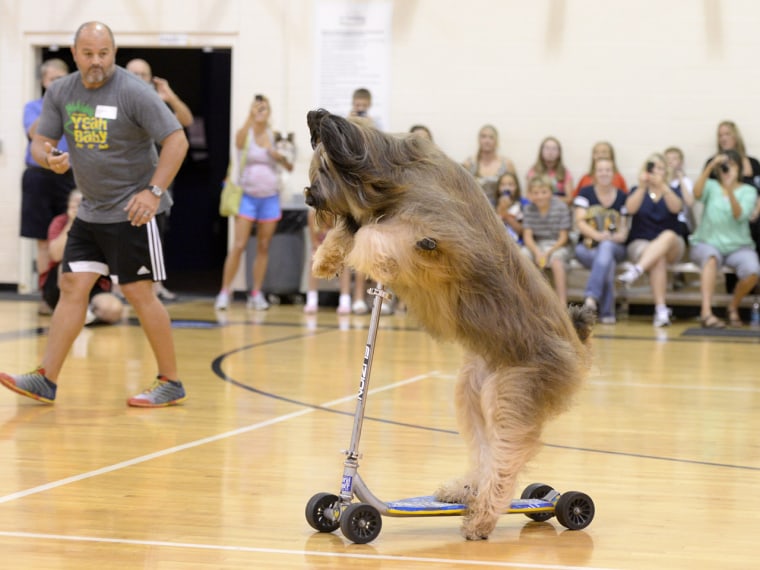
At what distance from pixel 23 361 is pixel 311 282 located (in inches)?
199

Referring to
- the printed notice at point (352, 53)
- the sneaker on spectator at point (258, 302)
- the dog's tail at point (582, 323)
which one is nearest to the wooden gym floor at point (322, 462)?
the dog's tail at point (582, 323)

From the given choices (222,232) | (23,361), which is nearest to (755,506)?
(23,361)

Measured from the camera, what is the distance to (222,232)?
20297 mm

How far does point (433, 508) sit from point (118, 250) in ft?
10.1

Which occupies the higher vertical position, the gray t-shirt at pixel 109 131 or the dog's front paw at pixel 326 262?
the gray t-shirt at pixel 109 131

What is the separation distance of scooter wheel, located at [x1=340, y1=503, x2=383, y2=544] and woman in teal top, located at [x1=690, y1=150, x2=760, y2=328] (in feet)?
29.1

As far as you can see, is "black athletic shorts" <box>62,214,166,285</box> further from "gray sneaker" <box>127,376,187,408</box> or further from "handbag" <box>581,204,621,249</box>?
"handbag" <box>581,204,621,249</box>

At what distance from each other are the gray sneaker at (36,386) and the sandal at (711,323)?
764 centimetres

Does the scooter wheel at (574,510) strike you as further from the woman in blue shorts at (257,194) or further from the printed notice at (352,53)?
the printed notice at (352,53)

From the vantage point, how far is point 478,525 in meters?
4.15

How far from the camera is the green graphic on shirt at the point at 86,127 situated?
6.56m

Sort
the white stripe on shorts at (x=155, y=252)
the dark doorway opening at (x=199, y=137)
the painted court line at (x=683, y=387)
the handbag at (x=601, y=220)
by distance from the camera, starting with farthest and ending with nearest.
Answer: the dark doorway opening at (x=199, y=137) → the handbag at (x=601, y=220) → the painted court line at (x=683, y=387) → the white stripe on shorts at (x=155, y=252)

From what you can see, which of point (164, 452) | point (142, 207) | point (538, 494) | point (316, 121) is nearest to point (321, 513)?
point (538, 494)

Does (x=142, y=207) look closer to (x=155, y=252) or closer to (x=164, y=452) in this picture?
(x=155, y=252)
